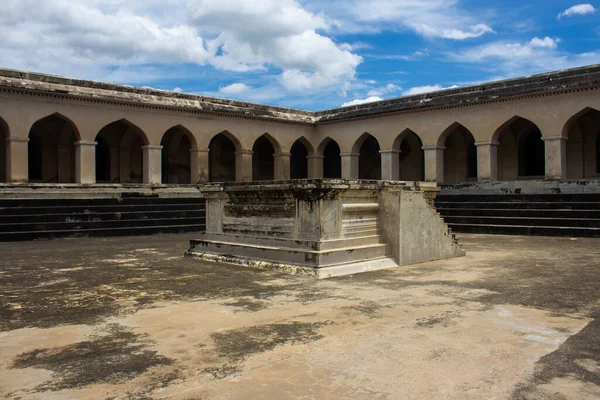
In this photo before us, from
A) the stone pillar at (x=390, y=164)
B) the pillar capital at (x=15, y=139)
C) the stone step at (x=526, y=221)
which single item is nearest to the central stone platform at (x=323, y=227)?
the stone step at (x=526, y=221)

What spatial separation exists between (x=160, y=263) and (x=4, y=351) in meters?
3.59

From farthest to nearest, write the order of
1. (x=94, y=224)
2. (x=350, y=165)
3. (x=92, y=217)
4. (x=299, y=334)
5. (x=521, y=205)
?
(x=350, y=165)
(x=521, y=205)
(x=92, y=217)
(x=94, y=224)
(x=299, y=334)

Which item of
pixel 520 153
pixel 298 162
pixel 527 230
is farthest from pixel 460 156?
pixel 527 230

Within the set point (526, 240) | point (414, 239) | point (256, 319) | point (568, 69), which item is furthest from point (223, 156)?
point (256, 319)

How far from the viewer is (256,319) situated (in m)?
3.46

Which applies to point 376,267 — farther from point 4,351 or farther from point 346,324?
point 4,351

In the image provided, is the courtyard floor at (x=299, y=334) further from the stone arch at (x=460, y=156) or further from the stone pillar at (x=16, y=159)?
the stone arch at (x=460, y=156)

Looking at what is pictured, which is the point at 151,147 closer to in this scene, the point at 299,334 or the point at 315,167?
the point at 315,167

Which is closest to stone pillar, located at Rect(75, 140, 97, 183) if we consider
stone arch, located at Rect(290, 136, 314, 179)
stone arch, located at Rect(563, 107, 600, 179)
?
stone arch, located at Rect(290, 136, 314, 179)

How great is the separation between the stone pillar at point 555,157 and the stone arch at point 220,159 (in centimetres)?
1166

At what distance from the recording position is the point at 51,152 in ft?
57.5

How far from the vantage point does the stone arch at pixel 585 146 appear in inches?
649

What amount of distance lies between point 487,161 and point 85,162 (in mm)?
11604

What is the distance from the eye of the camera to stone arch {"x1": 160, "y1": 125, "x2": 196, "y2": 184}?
1995 centimetres
